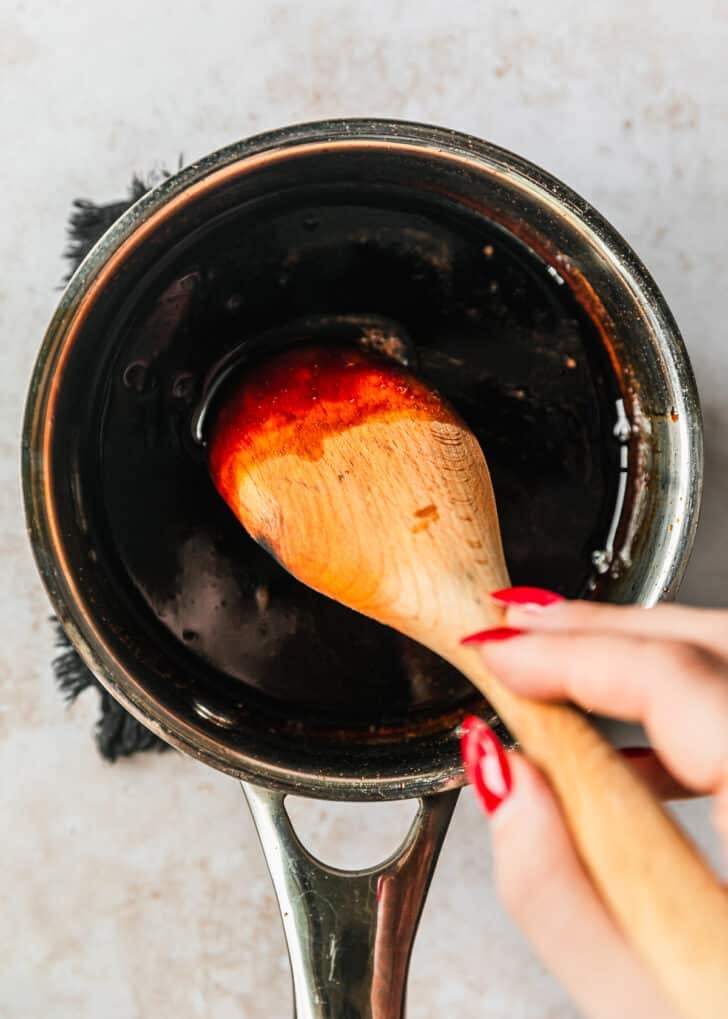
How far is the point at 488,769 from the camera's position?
33 cm

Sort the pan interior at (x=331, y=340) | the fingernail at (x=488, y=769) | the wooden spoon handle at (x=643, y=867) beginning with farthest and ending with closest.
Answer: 1. the pan interior at (x=331, y=340)
2. the fingernail at (x=488, y=769)
3. the wooden spoon handle at (x=643, y=867)

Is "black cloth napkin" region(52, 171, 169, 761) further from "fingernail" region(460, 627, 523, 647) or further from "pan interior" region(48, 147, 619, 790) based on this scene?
"fingernail" region(460, 627, 523, 647)

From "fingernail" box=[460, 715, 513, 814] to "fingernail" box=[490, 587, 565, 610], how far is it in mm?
46

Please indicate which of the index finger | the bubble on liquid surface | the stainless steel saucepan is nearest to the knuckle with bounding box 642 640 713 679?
the index finger

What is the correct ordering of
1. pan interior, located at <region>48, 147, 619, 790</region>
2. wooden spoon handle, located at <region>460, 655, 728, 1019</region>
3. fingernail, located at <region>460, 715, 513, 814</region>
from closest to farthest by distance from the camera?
wooden spoon handle, located at <region>460, 655, 728, 1019</region>
fingernail, located at <region>460, 715, 513, 814</region>
pan interior, located at <region>48, 147, 619, 790</region>

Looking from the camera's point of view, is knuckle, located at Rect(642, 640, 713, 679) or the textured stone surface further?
the textured stone surface

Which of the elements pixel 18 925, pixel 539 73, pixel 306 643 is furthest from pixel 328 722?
pixel 539 73

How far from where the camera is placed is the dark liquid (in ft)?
1.52

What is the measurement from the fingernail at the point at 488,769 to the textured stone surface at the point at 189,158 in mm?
235

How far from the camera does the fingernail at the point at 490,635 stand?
34cm

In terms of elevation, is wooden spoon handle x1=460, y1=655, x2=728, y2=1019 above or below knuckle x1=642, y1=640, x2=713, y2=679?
below

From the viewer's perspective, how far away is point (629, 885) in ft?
0.78

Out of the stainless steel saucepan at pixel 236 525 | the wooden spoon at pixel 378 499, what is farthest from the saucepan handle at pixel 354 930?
the wooden spoon at pixel 378 499

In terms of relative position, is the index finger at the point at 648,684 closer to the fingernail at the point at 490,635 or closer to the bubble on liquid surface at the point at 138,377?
the fingernail at the point at 490,635
